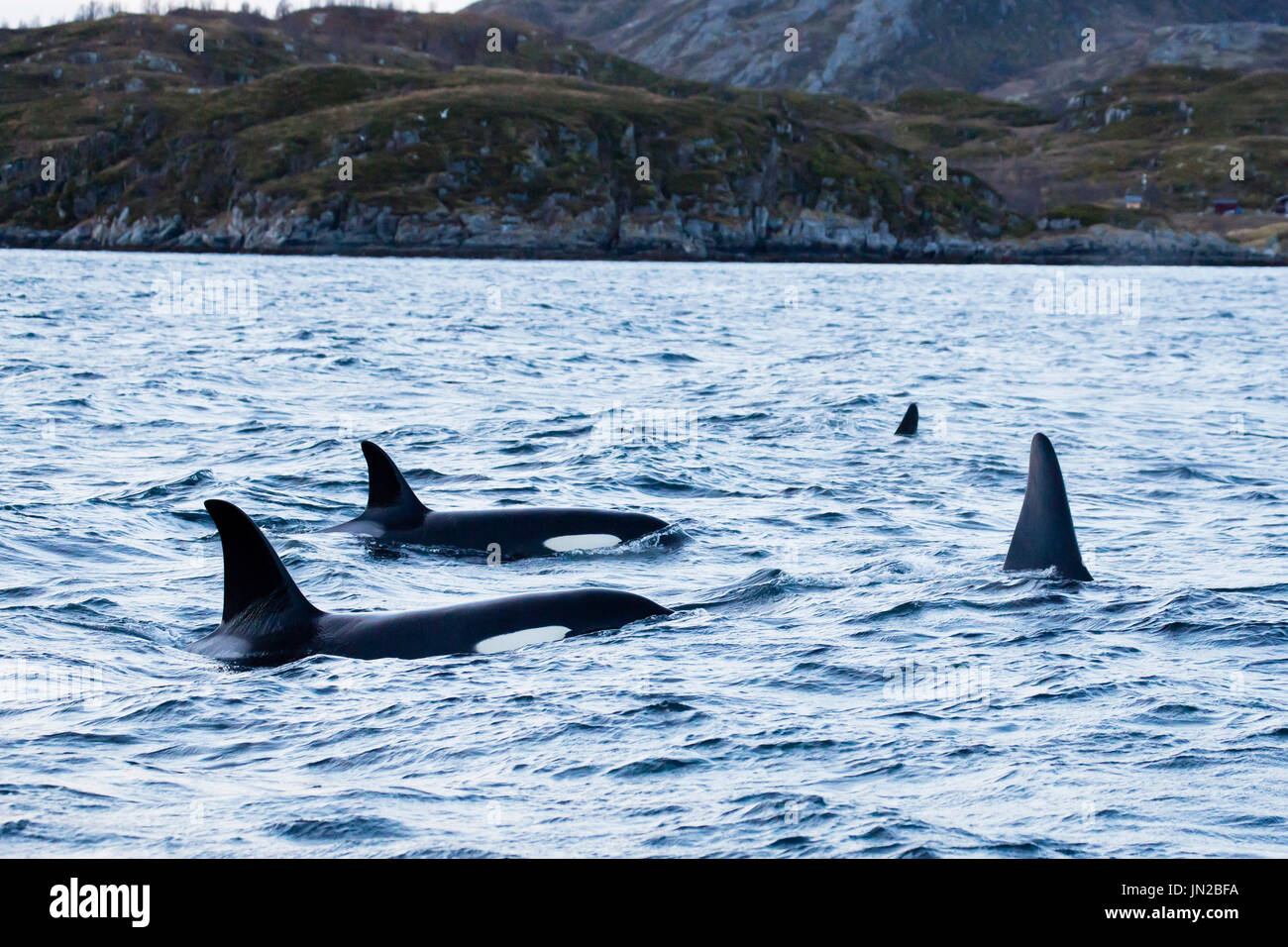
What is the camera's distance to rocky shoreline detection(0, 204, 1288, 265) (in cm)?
15650

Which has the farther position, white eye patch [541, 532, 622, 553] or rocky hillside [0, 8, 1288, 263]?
rocky hillside [0, 8, 1288, 263]

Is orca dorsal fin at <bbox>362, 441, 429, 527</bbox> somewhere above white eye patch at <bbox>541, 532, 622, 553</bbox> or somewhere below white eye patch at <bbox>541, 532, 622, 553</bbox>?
above

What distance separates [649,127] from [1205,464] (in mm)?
173354

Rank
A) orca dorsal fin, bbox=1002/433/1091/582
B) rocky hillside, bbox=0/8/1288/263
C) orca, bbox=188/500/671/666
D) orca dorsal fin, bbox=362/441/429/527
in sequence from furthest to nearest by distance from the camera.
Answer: rocky hillside, bbox=0/8/1288/263, orca dorsal fin, bbox=362/441/429/527, orca dorsal fin, bbox=1002/433/1091/582, orca, bbox=188/500/671/666

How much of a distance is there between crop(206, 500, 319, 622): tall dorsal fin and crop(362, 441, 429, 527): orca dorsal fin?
416cm

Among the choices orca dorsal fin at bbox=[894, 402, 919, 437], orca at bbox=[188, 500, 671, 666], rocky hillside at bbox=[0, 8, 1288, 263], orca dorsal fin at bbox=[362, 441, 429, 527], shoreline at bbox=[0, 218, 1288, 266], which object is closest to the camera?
orca at bbox=[188, 500, 671, 666]

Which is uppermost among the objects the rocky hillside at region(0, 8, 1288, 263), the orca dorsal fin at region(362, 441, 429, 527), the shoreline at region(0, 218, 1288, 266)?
the rocky hillside at region(0, 8, 1288, 263)

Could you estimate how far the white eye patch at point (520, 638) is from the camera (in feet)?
33.7

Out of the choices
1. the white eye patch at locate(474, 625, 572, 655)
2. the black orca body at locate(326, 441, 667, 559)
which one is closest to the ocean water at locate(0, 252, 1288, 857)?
the white eye patch at locate(474, 625, 572, 655)

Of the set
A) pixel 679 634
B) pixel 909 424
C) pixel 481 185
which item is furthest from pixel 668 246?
pixel 679 634

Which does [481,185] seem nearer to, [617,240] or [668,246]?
[617,240]

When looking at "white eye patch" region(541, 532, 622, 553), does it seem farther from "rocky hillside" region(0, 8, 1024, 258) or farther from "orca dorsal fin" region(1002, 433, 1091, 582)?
"rocky hillside" region(0, 8, 1024, 258)
